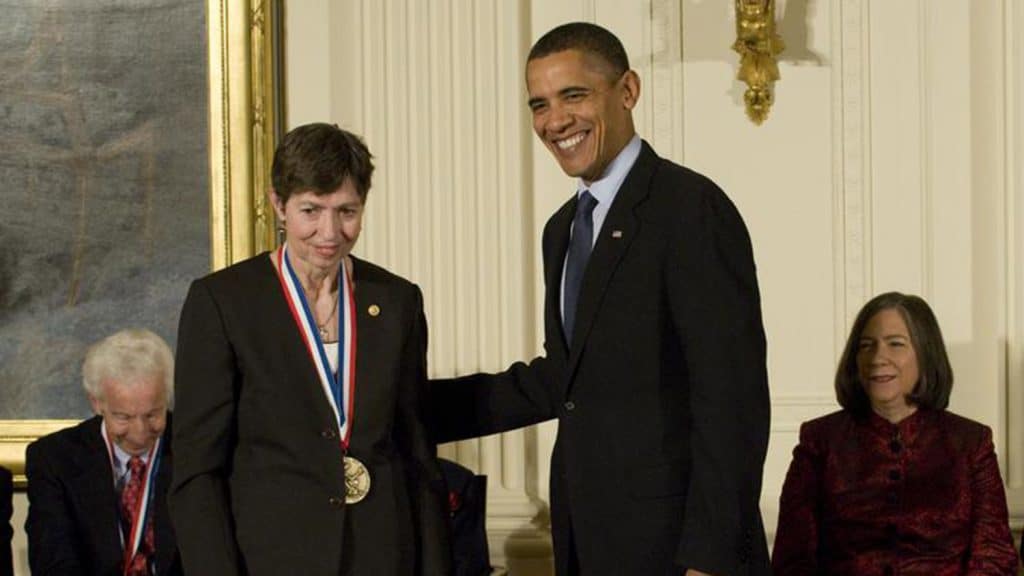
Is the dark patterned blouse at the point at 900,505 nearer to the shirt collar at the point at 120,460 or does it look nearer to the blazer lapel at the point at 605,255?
the blazer lapel at the point at 605,255

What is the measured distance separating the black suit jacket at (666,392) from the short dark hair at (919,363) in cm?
175

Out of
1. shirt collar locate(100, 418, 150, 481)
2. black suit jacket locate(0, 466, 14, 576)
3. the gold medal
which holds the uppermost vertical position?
the gold medal

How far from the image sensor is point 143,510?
4.86 m

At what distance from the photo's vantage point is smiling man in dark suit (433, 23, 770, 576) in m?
3.10

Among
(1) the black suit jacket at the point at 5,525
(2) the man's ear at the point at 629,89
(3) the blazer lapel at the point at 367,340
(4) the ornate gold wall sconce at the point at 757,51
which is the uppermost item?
(4) the ornate gold wall sconce at the point at 757,51

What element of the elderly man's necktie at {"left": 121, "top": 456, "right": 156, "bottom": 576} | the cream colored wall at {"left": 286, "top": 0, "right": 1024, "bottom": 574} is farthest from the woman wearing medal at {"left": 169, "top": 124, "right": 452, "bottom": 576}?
the cream colored wall at {"left": 286, "top": 0, "right": 1024, "bottom": 574}

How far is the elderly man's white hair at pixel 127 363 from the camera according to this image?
491 cm

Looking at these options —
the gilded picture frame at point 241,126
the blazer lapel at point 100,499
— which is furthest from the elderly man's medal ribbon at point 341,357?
the gilded picture frame at point 241,126

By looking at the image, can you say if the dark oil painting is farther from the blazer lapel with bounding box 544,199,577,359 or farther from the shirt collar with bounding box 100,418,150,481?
the blazer lapel with bounding box 544,199,577,359

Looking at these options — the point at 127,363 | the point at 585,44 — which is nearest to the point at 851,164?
the point at 127,363

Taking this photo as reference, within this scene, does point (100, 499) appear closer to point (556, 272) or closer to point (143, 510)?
point (143, 510)

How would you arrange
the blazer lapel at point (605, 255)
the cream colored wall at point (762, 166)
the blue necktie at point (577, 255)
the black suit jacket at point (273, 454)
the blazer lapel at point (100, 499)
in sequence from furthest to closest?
the cream colored wall at point (762, 166)
the blazer lapel at point (100, 499)
the blue necktie at point (577, 255)
the blazer lapel at point (605, 255)
the black suit jacket at point (273, 454)

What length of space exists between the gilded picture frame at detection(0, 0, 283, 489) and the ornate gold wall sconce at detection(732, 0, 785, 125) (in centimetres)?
157

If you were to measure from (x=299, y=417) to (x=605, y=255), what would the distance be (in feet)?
2.11
